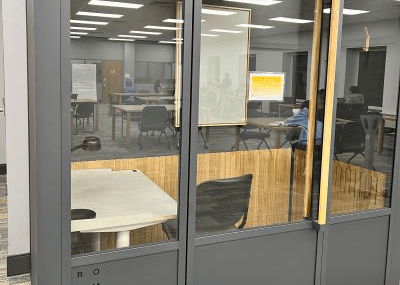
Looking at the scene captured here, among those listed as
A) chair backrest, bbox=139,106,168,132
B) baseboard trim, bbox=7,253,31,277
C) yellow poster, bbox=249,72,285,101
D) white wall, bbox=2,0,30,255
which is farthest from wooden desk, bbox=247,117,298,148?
baseboard trim, bbox=7,253,31,277

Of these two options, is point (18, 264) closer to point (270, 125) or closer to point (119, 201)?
point (119, 201)

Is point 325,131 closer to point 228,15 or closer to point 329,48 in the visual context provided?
point 329,48

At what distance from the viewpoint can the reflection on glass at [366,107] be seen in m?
2.93

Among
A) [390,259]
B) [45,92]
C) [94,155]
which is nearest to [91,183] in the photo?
[94,155]

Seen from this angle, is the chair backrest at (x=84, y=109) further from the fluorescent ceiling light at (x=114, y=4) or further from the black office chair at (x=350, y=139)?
the black office chair at (x=350, y=139)

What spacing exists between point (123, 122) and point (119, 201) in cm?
42

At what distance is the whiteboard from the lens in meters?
2.25

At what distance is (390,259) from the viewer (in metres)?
3.29

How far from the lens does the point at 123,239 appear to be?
2506 mm

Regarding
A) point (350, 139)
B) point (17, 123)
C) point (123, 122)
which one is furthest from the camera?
point (17, 123)

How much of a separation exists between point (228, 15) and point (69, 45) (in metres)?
0.87

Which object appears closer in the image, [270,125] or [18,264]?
[270,125]

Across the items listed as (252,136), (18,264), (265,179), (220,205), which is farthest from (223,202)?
(18,264)

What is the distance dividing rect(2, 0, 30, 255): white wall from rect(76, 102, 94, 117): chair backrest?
1.07 meters
